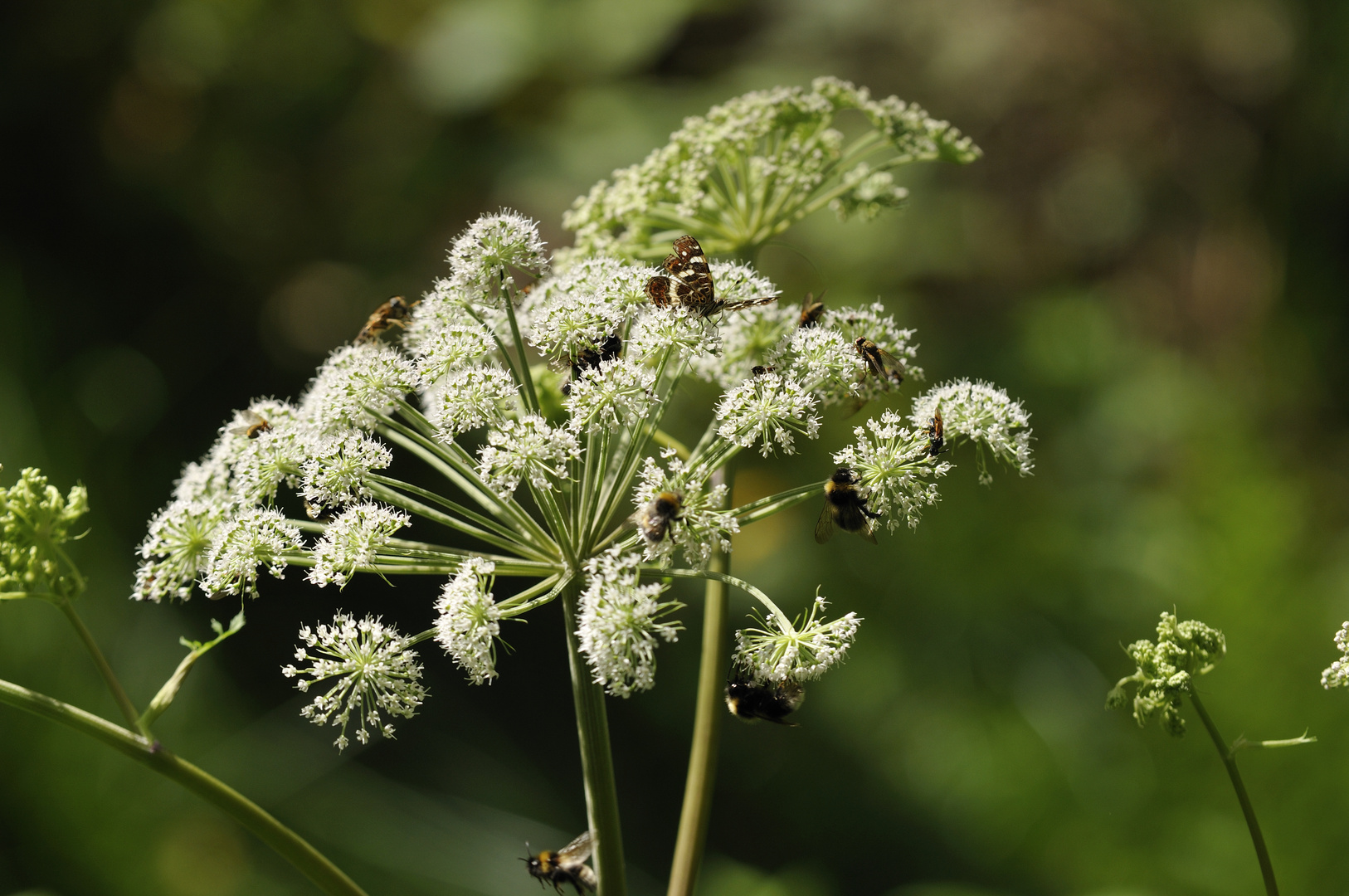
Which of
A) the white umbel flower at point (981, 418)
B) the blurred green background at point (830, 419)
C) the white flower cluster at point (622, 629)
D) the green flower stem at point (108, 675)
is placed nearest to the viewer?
the green flower stem at point (108, 675)

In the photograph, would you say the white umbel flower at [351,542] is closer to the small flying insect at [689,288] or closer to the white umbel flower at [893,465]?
the small flying insect at [689,288]

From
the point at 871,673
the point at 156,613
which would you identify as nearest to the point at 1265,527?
the point at 871,673

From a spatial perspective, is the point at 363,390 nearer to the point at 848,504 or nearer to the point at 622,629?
the point at 622,629

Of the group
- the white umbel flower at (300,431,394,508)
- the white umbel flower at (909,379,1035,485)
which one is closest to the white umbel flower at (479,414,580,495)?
the white umbel flower at (300,431,394,508)

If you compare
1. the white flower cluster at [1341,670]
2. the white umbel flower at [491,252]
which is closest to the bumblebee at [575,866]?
the white umbel flower at [491,252]

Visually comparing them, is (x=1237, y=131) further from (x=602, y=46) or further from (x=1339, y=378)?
(x=602, y=46)

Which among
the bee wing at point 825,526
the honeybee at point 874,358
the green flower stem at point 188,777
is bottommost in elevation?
the green flower stem at point 188,777
